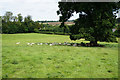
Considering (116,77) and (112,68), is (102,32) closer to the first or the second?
(112,68)

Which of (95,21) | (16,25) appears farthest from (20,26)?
(95,21)

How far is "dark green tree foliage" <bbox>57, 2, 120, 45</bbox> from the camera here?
20812mm

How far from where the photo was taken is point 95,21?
20844mm

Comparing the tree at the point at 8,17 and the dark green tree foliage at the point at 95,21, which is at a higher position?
the tree at the point at 8,17

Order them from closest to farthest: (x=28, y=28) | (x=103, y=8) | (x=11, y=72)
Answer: (x=11, y=72) → (x=103, y=8) → (x=28, y=28)

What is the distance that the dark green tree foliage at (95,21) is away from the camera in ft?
68.3

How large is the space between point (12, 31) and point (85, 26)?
234 feet

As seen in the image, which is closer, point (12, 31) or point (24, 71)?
point (24, 71)

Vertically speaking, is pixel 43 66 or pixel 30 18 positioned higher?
pixel 30 18

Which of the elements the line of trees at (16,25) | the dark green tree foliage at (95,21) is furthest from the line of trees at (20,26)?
the dark green tree foliage at (95,21)

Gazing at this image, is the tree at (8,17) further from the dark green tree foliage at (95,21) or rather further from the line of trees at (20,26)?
the dark green tree foliage at (95,21)

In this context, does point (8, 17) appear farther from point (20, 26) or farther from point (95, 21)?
point (95, 21)

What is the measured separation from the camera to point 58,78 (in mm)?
7328

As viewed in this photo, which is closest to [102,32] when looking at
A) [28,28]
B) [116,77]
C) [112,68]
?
[112,68]
